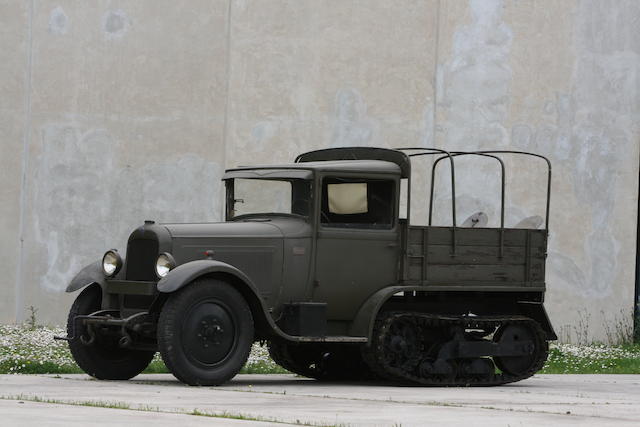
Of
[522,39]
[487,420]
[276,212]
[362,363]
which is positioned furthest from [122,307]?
[522,39]

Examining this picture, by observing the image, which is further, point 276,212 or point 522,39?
point 522,39

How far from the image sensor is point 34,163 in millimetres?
20984

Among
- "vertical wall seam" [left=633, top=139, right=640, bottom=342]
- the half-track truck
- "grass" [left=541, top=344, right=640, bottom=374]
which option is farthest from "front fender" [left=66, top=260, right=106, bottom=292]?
"vertical wall seam" [left=633, top=139, right=640, bottom=342]

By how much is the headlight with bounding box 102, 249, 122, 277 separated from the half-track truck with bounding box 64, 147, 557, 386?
0.01 metres

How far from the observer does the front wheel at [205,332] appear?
11.4 meters

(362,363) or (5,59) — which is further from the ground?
(5,59)

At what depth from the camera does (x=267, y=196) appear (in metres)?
13.0

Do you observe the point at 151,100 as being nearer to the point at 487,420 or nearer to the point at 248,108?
the point at 248,108

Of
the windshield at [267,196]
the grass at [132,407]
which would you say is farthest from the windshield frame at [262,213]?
the grass at [132,407]

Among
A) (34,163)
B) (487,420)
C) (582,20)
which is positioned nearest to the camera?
(487,420)

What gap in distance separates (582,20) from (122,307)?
1272 centimetres

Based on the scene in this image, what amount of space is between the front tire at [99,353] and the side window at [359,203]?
220 centimetres

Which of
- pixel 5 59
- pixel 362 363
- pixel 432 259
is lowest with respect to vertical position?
pixel 362 363

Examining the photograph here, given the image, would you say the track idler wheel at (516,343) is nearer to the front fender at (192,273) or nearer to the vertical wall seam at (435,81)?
the front fender at (192,273)
